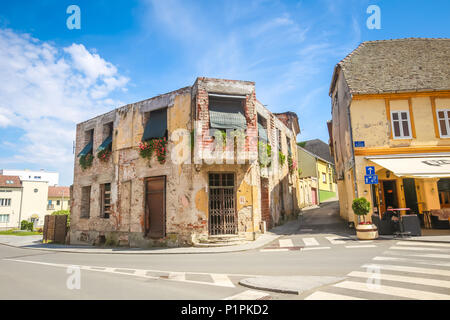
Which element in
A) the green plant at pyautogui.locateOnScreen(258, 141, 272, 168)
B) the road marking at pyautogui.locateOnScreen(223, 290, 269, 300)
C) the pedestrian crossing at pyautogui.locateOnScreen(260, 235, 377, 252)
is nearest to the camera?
the road marking at pyautogui.locateOnScreen(223, 290, 269, 300)

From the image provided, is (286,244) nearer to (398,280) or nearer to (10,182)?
(398,280)

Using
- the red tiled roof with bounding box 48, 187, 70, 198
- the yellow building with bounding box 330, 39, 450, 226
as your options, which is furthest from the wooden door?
the red tiled roof with bounding box 48, 187, 70, 198

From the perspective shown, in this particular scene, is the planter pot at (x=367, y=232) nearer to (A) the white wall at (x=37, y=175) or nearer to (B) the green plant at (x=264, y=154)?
(B) the green plant at (x=264, y=154)

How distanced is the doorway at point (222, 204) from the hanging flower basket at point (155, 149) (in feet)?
8.68

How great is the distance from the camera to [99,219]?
1638cm

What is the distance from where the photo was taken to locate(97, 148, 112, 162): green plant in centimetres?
1667

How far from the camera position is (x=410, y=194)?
48.1ft

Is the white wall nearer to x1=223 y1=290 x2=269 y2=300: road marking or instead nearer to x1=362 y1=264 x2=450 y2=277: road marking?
x1=223 y1=290 x2=269 y2=300: road marking

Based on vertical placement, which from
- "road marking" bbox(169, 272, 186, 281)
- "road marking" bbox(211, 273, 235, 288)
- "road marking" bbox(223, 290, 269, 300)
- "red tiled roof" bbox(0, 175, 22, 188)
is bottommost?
"road marking" bbox(169, 272, 186, 281)

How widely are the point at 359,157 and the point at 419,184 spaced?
362 centimetres

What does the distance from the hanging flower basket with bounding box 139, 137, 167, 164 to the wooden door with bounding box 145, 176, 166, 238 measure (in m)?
1.07

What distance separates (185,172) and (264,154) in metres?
4.83

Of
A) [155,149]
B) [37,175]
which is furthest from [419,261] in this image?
[37,175]
